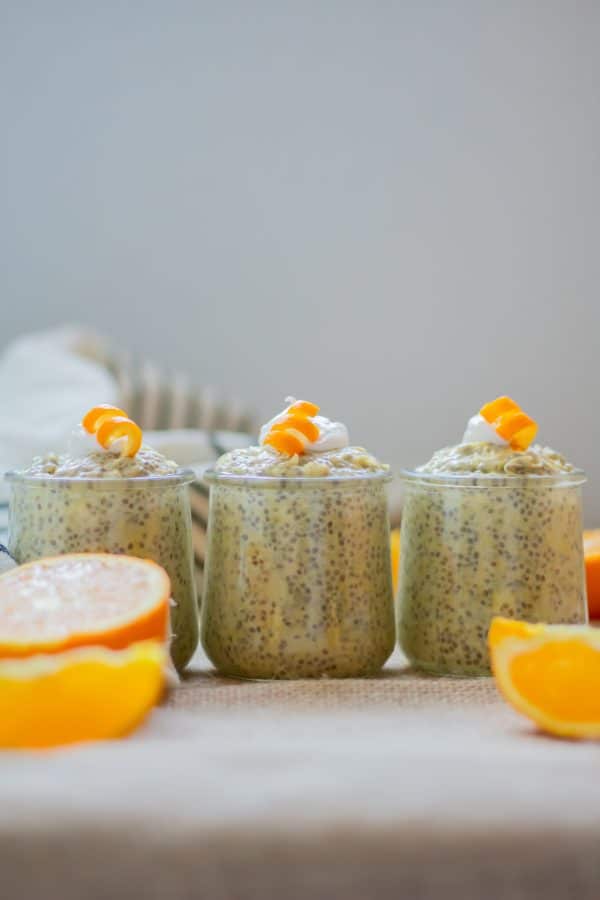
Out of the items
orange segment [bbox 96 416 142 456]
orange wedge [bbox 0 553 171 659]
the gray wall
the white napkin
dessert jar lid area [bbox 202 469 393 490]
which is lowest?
orange wedge [bbox 0 553 171 659]

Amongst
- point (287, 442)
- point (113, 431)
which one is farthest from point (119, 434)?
point (287, 442)

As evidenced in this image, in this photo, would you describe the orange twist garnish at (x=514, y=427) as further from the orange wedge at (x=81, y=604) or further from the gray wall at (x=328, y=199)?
the gray wall at (x=328, y=199)

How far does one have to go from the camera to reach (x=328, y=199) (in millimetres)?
2445

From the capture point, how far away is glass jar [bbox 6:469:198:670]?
0.92 metres

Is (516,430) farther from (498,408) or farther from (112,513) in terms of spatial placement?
(112,513)

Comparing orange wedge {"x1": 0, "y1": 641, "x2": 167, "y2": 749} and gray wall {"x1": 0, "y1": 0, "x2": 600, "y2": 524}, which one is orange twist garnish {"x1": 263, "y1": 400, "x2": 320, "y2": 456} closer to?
orange wedge {"x1": 0, "y1": 641, "x2": 167, "y2": 749}

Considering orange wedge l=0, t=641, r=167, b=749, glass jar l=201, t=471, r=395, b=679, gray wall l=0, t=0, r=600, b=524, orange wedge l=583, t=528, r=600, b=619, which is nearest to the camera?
orange wedge l=0, t=641, r=167, b=749

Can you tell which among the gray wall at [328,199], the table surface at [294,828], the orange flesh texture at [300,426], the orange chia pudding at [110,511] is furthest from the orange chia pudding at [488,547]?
the gray wall at [328,199]

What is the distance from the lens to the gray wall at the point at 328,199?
2.39 metres

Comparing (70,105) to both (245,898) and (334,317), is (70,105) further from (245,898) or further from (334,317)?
(245,898)

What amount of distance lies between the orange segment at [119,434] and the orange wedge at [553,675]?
0.37 meters

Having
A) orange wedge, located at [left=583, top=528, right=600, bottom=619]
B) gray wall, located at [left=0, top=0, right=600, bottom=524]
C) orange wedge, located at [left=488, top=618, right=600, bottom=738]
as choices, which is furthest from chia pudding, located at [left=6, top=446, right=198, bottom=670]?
gray wall, located at [left=0, top=0, right=600, bottom=524]

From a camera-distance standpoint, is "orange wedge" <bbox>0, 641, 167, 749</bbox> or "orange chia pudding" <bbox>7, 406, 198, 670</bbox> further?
"orange chia pudding" <bbox>7, 406, 198, 670</bbox>

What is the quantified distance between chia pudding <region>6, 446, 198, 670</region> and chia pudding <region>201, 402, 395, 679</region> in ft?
0.12
